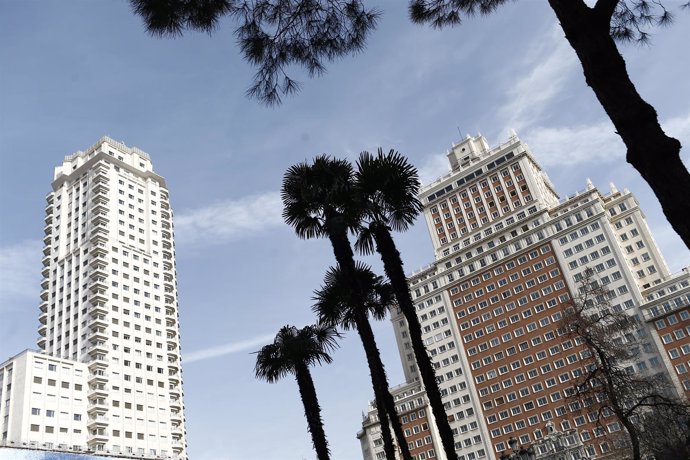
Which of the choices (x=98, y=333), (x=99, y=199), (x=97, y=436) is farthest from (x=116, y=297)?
(x=97, y=436)

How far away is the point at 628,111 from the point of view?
638 centimetres

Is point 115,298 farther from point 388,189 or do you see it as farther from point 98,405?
point 388,189

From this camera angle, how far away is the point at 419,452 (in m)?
109

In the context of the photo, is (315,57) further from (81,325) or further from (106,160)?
(106,160)

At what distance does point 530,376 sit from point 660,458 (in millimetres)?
73490

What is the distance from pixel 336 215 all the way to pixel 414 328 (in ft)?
16.1

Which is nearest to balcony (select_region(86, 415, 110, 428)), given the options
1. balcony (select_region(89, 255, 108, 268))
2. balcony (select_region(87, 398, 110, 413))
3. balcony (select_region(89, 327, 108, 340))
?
balcony (select_region(87, 398, 110, 413))

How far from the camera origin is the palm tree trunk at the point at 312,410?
78.2ft

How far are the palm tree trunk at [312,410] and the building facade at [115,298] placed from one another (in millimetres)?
59616

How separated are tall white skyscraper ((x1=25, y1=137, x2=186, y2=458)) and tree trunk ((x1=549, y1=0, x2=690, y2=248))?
7999 cm

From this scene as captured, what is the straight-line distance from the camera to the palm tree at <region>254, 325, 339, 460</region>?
82.1ft

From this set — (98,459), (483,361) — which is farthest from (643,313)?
(98,459)

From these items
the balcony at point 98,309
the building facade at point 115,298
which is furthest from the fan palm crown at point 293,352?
the balcony at point 98,309

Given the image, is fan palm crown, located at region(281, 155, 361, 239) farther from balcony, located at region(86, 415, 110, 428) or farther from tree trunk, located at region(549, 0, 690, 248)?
balcony, located at region(86, 415, 110, 428)
